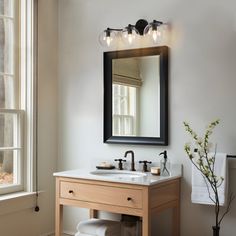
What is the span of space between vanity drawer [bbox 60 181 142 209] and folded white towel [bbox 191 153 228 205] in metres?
0.51

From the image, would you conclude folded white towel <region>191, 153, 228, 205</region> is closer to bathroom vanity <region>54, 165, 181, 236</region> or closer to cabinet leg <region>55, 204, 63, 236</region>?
bathroom vanity <region>54, 165, 181, 236</region>

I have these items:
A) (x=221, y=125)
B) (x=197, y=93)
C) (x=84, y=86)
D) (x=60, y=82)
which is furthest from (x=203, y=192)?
(x=60, y=82)

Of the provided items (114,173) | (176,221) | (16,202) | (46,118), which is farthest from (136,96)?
(16,202)

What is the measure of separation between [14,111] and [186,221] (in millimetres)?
1738

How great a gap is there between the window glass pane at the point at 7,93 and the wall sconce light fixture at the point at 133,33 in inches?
34.8

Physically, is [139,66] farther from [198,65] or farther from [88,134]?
[88,134]

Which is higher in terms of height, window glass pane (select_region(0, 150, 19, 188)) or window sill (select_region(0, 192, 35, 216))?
window glass pane (select_region(0, 150, 19, 188))

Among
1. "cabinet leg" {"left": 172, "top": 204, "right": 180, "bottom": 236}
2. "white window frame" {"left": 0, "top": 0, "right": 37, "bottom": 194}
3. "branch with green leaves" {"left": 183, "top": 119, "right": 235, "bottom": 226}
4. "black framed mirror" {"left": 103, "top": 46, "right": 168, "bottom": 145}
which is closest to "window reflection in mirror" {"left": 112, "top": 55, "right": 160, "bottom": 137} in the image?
"black framed mirror" {"left": 103, "top": 46, "right": 168, "bottom": 145}

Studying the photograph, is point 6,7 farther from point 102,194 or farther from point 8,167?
→ point 102,194

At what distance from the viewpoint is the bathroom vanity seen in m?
2.76

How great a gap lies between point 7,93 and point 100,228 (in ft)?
4.67

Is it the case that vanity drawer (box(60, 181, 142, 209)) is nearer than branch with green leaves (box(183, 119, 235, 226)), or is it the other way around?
vanity drawer (box(60, 181, 142, 209))

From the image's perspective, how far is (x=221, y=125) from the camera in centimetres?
307

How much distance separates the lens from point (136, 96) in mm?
3422
